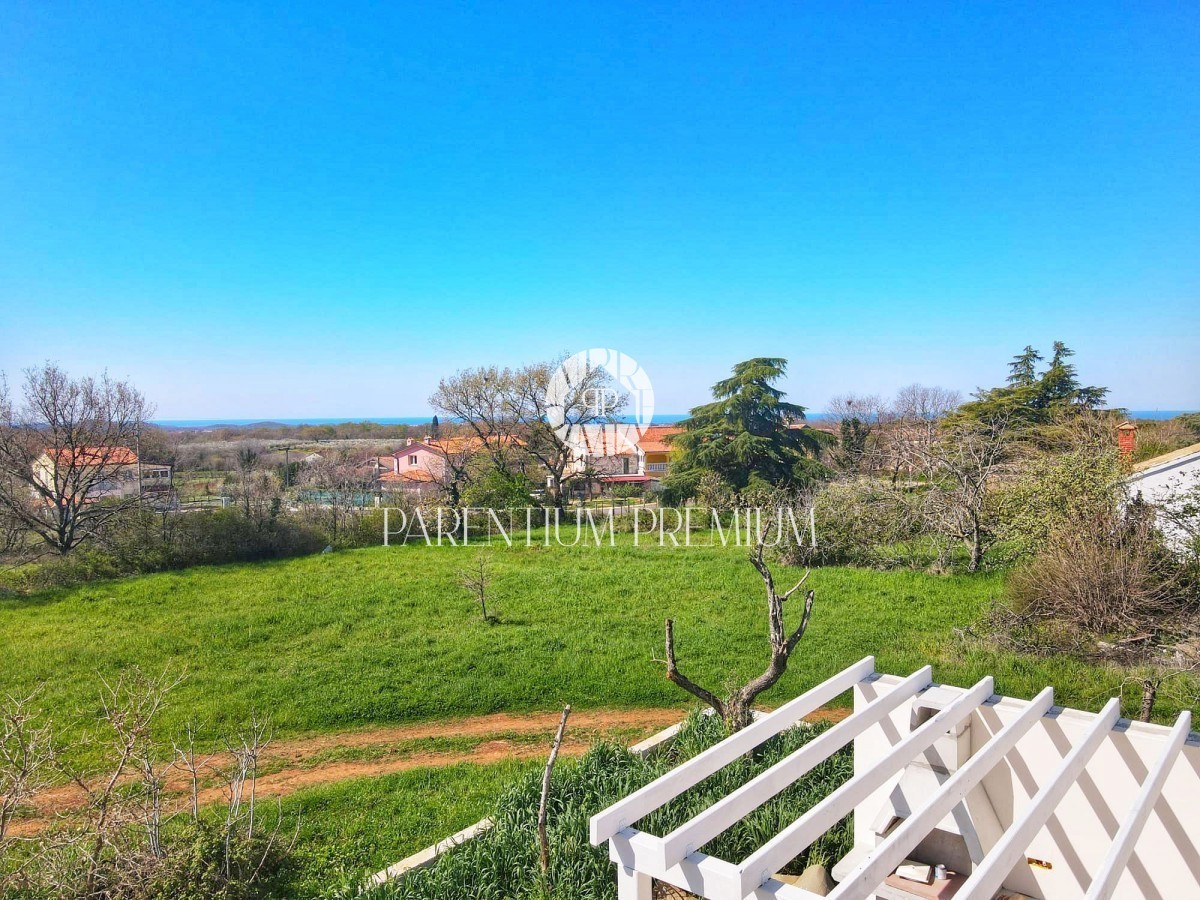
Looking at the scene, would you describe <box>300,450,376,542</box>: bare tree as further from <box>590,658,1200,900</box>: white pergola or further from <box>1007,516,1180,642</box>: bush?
<box>590,658,1200,900</box>: white pergola

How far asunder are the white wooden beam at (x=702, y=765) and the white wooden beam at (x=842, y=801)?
0.32m

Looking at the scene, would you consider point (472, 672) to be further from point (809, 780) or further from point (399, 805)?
point (809, 780)

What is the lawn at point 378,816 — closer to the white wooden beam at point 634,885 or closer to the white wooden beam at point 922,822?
the white wooden beam at point 634,885

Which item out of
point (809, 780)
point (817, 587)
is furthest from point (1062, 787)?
point (817, 587)

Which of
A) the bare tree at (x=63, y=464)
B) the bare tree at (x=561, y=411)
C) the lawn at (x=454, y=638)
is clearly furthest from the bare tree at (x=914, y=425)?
the bare tree at (x=63, y=464)

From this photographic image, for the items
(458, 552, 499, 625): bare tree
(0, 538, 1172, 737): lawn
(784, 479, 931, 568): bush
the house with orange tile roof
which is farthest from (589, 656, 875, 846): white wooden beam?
the house with orange tile roof

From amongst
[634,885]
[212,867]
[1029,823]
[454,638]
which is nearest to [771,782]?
[634,885]

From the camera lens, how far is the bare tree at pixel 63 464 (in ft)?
38.7

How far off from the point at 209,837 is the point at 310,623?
5.67 m

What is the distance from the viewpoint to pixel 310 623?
8.46 metres

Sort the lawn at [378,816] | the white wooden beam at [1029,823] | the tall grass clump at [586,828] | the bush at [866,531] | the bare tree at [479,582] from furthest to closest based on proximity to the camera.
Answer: the bush at [866,531] < the bare tree at [479,582] < the lawn at [378,816] < the tall grass clump at [586,828] < the white wooden beam at [1029,823]

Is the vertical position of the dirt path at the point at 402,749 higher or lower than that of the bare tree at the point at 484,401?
lower

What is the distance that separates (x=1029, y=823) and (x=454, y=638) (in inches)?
265

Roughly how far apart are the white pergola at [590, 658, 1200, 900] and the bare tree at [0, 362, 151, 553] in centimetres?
1348
